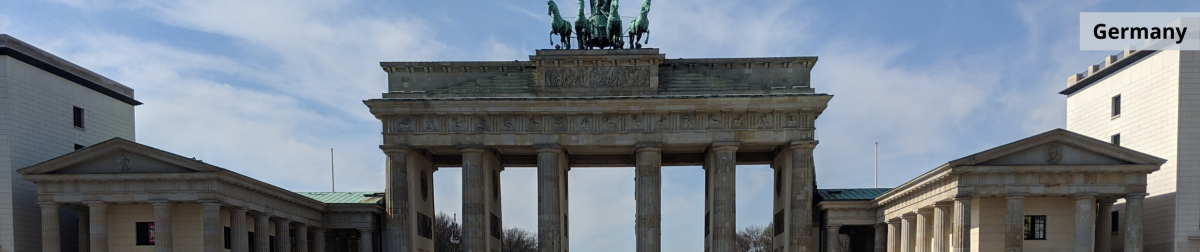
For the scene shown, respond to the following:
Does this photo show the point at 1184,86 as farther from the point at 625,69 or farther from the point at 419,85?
the point at 419,85

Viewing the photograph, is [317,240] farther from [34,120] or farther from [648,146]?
[648,146]

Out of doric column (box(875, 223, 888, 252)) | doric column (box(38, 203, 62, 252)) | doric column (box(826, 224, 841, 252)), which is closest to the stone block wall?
doric column (box(38, 203, 62, 252))

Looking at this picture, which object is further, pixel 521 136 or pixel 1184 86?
pixel 521 136

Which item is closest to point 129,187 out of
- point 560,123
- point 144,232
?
point 144,232

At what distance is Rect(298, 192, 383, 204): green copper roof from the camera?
47.2 meters

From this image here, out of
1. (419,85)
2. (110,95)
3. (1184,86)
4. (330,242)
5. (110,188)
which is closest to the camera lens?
(110,188)

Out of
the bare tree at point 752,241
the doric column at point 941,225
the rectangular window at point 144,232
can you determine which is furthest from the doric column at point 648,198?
the bare tree at point 752,241

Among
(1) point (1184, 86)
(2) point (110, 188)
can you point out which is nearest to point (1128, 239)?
(1) point (1184, 86)

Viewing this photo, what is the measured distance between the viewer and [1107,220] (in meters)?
35.0

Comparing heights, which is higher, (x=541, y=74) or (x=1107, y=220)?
(x=541, y=74)

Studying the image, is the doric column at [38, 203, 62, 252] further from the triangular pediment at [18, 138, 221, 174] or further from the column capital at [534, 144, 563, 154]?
the column capital at [534, 144, 563, 154]

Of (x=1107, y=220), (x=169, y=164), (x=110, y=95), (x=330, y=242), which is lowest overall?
(x=330, y=242)

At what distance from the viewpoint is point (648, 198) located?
44.8 metres

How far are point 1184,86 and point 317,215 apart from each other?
4052 cm
